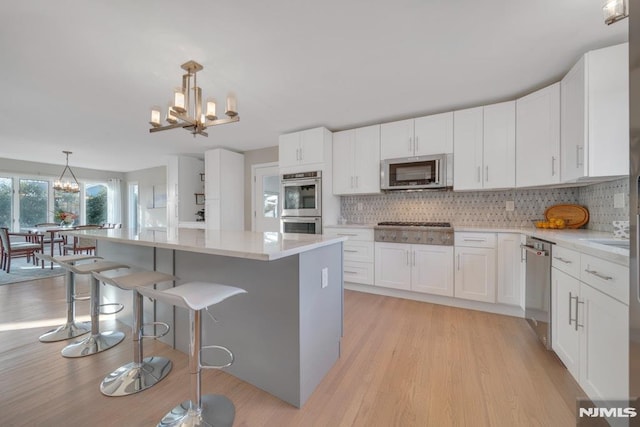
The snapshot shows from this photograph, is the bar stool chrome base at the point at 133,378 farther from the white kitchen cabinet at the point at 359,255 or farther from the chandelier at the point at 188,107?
the white kitchen cabinet at the point at 359,255

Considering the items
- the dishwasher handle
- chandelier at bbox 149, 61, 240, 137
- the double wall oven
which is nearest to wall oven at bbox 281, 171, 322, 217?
the double wall oven

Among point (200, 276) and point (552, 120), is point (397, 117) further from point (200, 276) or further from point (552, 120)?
point (200, 276)

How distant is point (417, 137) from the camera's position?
3.20m

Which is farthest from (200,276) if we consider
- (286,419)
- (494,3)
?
(494,3)

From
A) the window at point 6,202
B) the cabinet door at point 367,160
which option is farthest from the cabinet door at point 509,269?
the window at point 6,202

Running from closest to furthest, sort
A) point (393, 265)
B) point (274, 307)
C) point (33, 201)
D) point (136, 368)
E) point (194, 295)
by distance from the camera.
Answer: point (194, 295) < point (274, 307) < point (136, 368) < point (393, 265) < point (33, 201)

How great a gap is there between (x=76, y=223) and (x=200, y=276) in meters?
7.76

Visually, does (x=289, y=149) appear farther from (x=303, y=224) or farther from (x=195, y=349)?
(x=195, y=349)

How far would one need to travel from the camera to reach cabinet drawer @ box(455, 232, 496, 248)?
2.65 metres

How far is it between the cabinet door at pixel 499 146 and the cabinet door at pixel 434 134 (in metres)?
0.37

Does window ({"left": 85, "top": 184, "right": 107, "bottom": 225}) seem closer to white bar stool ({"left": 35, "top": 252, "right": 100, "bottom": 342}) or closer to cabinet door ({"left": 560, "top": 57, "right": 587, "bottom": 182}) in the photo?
white bar stool ({"left": 35, "top": 252, "right": 100, "bottom": 342})

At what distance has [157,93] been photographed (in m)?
2.69

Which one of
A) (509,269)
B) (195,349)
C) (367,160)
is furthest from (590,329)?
(367,160)

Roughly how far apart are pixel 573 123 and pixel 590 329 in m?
1.69
